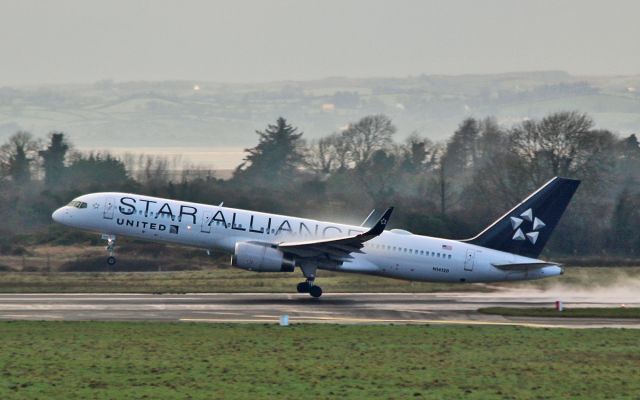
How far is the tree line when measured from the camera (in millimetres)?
75375

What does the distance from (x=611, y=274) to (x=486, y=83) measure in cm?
12553

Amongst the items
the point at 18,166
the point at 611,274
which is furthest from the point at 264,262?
the point at 18,166

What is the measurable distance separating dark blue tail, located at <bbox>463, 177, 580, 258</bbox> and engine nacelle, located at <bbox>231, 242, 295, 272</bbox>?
10472 millimetres

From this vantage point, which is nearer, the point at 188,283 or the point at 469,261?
the point at 469,261

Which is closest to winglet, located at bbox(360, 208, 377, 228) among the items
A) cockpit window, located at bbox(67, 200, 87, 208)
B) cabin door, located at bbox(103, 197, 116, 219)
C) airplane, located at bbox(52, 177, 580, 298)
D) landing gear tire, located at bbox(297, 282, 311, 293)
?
airplane, located at bbox(52, 177, 580, 298)

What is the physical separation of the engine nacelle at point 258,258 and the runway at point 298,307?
1.37 meters

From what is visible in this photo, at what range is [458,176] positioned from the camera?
11162cm

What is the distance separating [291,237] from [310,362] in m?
22.1

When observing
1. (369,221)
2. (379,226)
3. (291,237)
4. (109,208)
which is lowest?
(291,237)

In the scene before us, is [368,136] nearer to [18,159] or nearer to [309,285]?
[18,159]

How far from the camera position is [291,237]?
51.8 meters

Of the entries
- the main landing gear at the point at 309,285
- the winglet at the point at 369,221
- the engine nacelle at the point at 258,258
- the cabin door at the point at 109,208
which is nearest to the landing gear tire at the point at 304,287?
the main landing gear at the point at 309,285

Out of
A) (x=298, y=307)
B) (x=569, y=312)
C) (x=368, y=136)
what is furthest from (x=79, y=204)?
(x=368, y=136)

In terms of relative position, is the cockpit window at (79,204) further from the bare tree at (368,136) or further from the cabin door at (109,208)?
the bare tree at (368,136)
